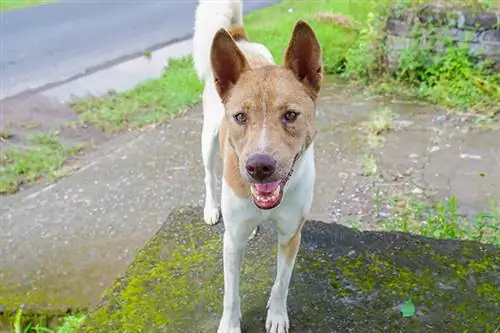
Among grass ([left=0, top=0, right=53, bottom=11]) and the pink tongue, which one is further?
grass ([left=0, top=0, right=53, bottom=11])

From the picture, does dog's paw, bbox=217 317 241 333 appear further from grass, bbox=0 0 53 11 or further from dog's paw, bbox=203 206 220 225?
grass, bbox=0 0 53 11

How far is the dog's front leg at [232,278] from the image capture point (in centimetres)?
272

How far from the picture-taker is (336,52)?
28.5ft

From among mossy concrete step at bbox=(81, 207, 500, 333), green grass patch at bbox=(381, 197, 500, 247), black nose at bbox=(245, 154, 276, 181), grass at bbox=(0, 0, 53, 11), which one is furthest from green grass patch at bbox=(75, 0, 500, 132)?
grass at bbox=(0, 0, 53, 11)

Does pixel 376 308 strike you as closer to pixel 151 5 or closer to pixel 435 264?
pixel 435 264

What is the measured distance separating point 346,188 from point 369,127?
1330mm

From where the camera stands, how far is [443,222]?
4.30m

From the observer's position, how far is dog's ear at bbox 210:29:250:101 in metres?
2.51

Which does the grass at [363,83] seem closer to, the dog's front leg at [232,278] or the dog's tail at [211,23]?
the dog's tail at [211,23]

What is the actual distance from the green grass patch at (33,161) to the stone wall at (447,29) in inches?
146

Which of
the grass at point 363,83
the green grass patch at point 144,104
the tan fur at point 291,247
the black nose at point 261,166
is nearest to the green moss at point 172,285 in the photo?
the tan fur at point 291,247

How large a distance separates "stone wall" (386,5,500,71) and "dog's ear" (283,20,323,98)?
530 cm

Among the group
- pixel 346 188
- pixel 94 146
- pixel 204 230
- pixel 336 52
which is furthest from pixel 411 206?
pixel 336 52

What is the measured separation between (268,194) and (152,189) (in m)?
3.37
